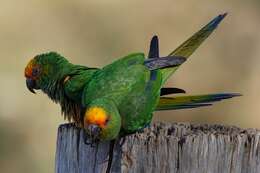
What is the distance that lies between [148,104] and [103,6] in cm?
400

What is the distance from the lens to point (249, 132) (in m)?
2.97

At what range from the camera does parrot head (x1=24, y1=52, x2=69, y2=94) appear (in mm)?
4349

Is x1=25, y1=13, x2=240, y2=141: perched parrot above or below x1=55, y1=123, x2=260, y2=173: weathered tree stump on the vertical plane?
above

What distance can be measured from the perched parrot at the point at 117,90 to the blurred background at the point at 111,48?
263 centimetres

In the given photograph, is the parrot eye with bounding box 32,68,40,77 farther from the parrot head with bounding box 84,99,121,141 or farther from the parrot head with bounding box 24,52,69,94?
the parrot head with bounding box 84,99,121,141

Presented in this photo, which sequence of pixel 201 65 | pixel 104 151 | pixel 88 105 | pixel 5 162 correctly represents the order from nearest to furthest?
pixel 104 151, pixel 88 105, pixel 5 162, pixel 201 65

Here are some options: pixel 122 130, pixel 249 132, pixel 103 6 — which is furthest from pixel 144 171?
pixel 103 6

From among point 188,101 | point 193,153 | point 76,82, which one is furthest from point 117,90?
point 193,153

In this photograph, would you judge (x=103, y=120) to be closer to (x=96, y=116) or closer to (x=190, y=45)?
(x=96, y=116)

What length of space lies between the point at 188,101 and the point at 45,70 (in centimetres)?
94

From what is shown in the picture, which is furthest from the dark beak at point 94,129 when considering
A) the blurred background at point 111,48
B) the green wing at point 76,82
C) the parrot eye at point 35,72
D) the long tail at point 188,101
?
the blurred background at point 111,48

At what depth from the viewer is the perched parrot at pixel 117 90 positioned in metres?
3.70

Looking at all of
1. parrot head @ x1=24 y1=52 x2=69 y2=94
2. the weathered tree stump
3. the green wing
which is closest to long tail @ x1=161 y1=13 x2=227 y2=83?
the green wing

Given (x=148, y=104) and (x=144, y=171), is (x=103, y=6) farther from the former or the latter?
(x=144, y=171)
